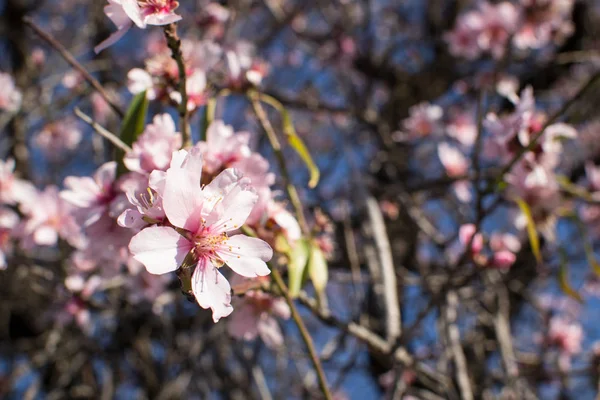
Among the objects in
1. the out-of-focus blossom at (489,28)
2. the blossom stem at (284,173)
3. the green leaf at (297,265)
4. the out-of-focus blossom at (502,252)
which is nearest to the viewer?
the green leaf at (297,265)

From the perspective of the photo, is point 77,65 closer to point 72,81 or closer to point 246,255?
point 246,255

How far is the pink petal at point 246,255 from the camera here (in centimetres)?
68

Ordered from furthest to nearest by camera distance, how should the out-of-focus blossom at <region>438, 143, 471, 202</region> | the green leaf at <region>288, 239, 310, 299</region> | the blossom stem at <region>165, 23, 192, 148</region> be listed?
1. the out-of-focus blossom at <region>438, 143, 471, 202</region>
2. the green leaf at <region>288, 239, 310, 299</region>
3. the blossom stem at <region>165, 23, 192, 148</region>

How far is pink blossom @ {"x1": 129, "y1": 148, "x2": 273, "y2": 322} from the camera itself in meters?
0.63

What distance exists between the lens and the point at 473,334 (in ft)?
6.87

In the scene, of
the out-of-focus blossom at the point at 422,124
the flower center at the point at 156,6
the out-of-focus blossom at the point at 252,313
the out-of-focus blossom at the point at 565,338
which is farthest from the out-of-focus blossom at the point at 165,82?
the out-of-focus blossom at the point at 565,338

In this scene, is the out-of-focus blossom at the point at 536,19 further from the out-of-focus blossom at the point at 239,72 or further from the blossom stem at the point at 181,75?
the blossom stem at the point at 181,75

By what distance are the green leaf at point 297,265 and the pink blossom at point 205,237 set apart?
0.59 feet

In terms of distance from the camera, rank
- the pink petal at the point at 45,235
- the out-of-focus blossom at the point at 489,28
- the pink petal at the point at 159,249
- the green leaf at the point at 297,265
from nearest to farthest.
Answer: the pink petal at the point at 159,249
the green leaf at the point at 297,265
the pink petal at the point at 45,235
the out-of-focus blossom at the point at 489,28

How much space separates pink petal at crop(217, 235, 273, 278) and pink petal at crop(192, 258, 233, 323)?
2cm

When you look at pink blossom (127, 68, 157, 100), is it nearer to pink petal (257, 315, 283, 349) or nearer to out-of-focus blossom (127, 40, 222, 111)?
out-of-focus blossom (127, 40, 222, 111)

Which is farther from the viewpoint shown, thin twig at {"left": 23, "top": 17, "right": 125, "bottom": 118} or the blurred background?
the blurred background

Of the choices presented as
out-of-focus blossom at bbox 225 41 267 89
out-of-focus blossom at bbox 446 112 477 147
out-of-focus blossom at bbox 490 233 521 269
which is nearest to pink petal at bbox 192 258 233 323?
out-of-focus blossom at bbox 225 41 267 89

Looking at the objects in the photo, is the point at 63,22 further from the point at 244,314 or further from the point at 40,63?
the point at 244,314
